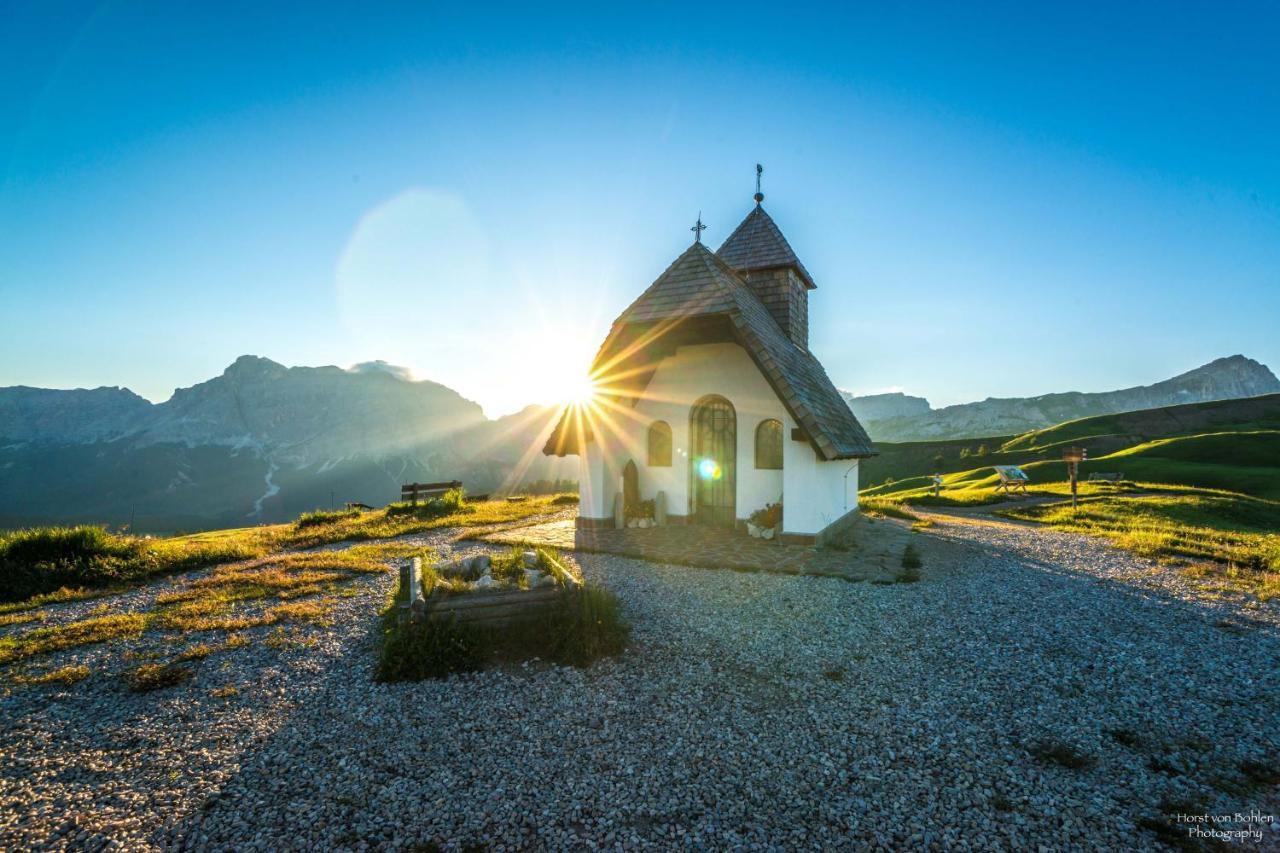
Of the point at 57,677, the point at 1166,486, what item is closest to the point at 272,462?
the point at 57,677

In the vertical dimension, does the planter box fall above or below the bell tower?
below

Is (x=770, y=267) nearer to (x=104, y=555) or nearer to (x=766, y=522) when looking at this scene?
(x=766, y=522)

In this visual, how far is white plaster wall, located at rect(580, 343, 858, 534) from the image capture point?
1362cm

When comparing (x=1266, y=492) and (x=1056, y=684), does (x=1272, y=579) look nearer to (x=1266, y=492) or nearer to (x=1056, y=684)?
(x=1056, y=684)

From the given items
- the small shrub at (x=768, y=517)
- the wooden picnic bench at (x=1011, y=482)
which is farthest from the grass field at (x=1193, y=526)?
the small shrub at (x=768, y=517)

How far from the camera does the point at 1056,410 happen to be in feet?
547

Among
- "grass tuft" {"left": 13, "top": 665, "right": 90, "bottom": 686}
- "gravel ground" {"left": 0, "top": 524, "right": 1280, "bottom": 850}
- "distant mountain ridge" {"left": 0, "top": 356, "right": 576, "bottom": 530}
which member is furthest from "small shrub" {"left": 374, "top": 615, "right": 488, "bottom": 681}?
"distant mountain ridge" {"left": 0, "top": 356, "right": 576, "bottom": 530}

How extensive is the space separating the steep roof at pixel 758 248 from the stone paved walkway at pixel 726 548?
29.9ft

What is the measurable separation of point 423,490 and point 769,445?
609 inches

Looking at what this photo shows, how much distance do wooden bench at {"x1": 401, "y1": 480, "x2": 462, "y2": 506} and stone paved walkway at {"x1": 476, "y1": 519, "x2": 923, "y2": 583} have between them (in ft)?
22.7

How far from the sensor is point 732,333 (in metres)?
12.2

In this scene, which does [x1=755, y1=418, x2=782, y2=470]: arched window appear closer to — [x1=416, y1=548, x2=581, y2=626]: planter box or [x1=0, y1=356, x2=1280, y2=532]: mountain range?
[x1=416, y1=548, x2=581, y2=626]: planter box

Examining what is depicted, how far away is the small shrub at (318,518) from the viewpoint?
1658cm

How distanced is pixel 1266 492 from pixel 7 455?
11377 inches
